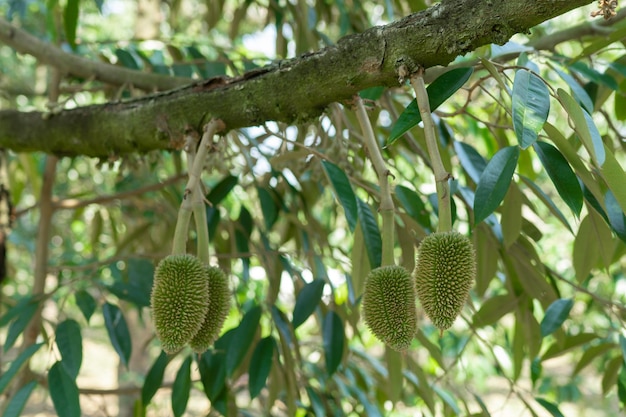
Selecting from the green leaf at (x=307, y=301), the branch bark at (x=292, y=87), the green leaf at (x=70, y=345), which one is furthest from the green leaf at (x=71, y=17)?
the green leaf at (x=307, y=301)

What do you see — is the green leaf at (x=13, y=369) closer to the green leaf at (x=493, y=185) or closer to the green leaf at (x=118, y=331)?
the green leaf at (x=118, y=331)

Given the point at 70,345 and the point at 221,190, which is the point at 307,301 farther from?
the point at 70,345

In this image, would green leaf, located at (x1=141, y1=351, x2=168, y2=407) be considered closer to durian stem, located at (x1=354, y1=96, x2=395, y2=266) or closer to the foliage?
the foliage

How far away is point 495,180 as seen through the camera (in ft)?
Answer: 2.44

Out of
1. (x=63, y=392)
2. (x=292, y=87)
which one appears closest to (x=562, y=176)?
(x=292, y=87)

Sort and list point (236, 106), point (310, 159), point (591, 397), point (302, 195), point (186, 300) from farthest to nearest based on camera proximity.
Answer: point (591, 397)
point (302, 195)
point (310, 159)
point (236, 106)
point (186, 300)

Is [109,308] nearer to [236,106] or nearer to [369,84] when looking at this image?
[236,106]

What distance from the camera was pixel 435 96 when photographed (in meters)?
0.71

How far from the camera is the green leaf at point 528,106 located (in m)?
0.60

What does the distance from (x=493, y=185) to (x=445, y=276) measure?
16cm

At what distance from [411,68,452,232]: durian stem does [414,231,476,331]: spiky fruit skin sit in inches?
0.6

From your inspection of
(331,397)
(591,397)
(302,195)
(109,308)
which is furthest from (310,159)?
(591,397)

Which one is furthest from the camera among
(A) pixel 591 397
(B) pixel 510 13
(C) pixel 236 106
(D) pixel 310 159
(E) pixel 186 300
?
(A) pixel 591 397

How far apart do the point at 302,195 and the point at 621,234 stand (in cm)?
72
